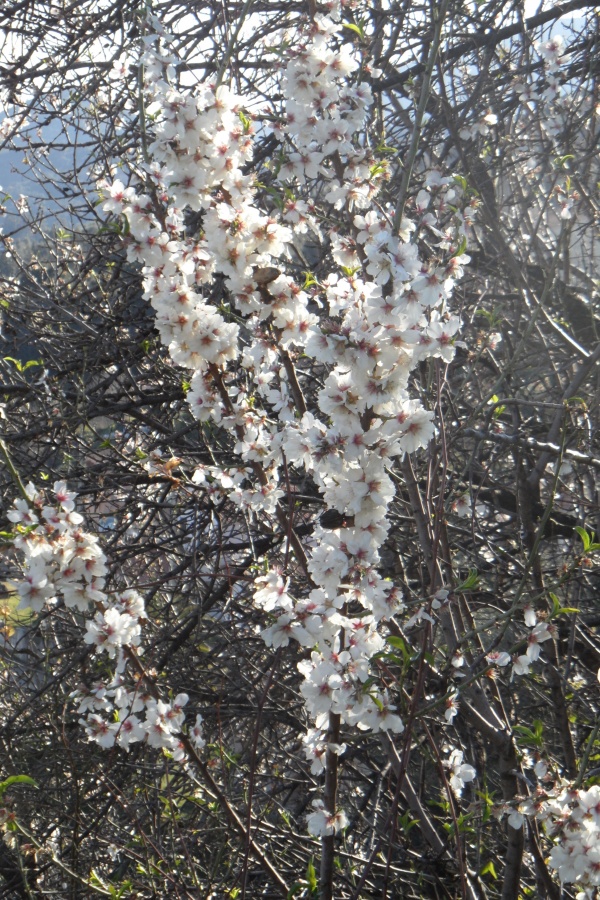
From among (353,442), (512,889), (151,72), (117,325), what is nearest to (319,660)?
(353,442)

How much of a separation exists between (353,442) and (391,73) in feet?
12.5

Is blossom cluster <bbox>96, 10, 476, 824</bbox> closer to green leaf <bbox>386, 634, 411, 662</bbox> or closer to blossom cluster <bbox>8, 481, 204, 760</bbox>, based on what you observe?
green leaf <bbox>386, 634, 411, 662</bbox>

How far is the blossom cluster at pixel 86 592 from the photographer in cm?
176

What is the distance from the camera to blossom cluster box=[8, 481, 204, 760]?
176cm

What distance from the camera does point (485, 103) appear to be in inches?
188

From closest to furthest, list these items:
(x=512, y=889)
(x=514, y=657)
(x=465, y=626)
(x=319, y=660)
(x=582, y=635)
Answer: (x=319, y=660)
(x=512, y=889)
(x=514, y=657)
(x=465, y=626)
(x=582, y=635)

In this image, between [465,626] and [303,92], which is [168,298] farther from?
[465,626]

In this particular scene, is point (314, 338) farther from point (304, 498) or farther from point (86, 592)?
point (304, 498)

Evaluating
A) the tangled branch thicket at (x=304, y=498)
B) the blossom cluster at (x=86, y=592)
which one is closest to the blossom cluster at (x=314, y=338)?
the tangled branch thicket at (x=304, y=498)

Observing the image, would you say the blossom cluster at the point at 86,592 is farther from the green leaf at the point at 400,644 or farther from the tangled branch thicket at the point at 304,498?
the green leaf at the point at 400,644

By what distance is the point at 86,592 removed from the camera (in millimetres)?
1838

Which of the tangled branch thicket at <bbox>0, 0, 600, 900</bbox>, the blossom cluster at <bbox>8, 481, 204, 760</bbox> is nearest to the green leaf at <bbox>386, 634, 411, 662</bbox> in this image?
the tangled branch thicket at <bbox>0, 0, 600, 900</bbox>

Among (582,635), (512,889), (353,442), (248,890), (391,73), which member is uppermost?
(391,73)

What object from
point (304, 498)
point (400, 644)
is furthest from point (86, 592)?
point (304, 498)
